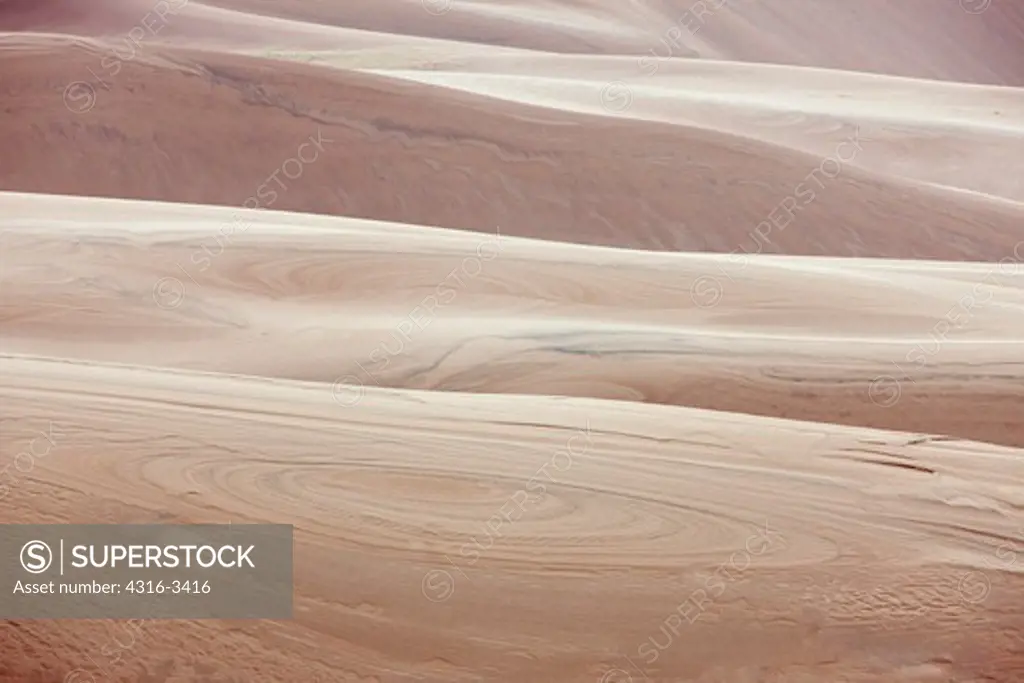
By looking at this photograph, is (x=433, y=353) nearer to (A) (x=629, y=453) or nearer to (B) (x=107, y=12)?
(A) (x=629, y=453)

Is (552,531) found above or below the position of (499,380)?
below

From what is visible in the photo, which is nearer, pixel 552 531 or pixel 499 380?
pixel 552 531

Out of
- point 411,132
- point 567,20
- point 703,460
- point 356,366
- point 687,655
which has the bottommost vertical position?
point 687,655

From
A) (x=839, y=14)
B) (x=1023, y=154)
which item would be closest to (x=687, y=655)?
(x=1023, y=154)

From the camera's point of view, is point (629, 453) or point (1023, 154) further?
point (1023, 154)

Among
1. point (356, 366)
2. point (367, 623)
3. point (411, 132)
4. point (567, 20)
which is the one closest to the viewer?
point (367, 623)

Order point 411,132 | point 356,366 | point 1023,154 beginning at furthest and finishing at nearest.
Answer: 1. point 1023,154
2. point 411,132
3. point 356,366

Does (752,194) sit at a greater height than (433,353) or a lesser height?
greater
